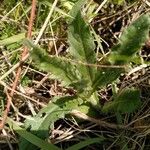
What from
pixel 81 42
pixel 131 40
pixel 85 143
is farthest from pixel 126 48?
pixel 85 143

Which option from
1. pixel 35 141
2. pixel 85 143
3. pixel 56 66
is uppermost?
pixel 56 66

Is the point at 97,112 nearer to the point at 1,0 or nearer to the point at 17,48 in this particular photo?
the point at 17,48

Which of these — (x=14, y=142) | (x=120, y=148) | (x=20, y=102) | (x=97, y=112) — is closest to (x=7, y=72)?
(x=20, y=102)

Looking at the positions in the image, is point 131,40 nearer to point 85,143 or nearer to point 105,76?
point 105,76

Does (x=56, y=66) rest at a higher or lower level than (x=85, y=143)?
higher

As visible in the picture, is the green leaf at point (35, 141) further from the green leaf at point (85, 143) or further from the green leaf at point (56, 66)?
the green leaf at point (56, 66)

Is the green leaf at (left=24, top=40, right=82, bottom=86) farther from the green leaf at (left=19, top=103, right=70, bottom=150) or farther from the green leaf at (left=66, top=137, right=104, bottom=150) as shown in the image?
the green leaf at (left=66, top=137, right=104, bottom=150)
